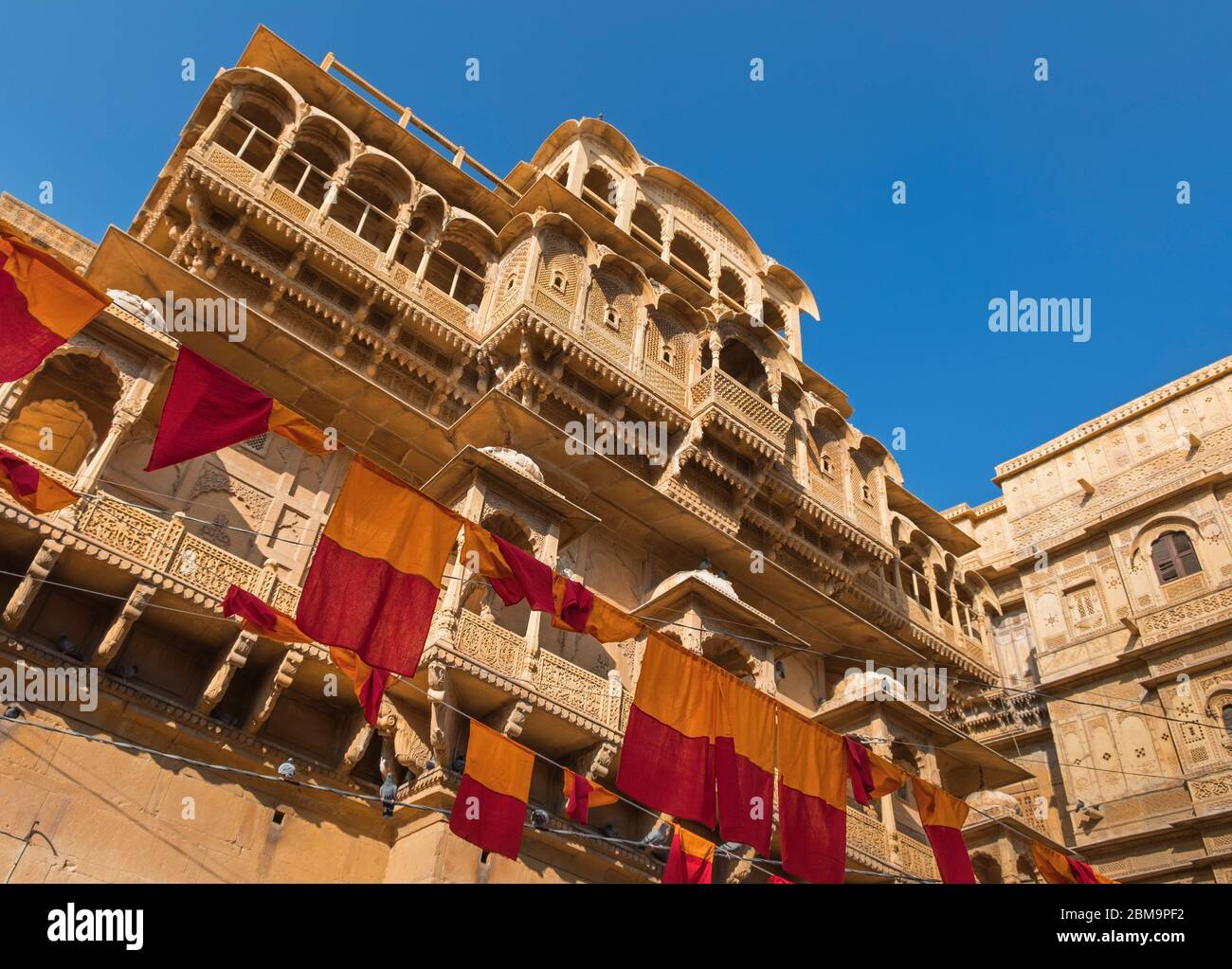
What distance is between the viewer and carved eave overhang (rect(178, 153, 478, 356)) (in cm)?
1420

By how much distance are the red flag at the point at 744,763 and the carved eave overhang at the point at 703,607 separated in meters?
3.40

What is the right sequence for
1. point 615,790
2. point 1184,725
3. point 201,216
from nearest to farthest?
point 615,790, point 201,216, point 1184,725

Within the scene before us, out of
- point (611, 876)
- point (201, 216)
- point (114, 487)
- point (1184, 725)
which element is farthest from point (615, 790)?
point (1184, 725)

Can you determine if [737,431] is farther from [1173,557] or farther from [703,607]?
[1173,557]

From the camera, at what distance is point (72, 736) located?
→ 979 cm

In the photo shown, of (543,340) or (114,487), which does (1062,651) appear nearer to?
(543,340)

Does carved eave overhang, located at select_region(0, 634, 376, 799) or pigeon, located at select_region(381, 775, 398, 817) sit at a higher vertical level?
carved eave overhang, located at select_region(0, 634, 376, 799)

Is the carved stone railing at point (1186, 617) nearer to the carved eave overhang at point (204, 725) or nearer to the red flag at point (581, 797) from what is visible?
the red flag at point (581, 797)

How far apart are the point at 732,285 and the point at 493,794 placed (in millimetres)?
16306

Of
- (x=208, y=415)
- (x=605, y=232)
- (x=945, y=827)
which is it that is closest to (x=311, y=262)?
(x=605, y=232)

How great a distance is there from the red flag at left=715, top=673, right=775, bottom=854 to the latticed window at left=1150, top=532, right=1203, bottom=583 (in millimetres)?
16194

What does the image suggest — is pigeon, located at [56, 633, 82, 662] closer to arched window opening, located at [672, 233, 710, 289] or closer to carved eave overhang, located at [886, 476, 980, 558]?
arched window opening, located at [672, 233, 710, 289]

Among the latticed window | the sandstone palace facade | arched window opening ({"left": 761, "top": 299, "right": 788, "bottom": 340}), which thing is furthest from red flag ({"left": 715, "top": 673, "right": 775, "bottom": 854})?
the latticed window
